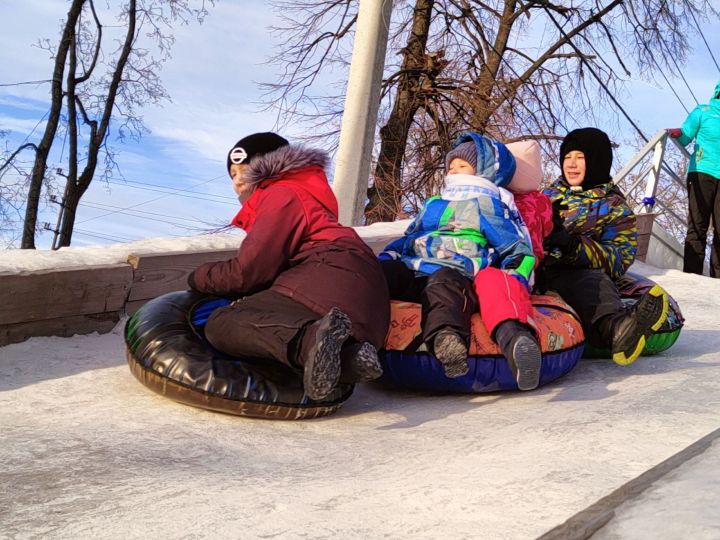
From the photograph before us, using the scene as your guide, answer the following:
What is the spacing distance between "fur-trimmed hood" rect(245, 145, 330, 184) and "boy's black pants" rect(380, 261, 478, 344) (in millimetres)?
741

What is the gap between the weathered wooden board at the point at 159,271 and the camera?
4785mm

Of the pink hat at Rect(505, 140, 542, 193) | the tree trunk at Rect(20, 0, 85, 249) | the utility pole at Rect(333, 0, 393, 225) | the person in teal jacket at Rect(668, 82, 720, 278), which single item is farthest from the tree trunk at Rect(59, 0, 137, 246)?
the pink hat at Rect(505, 140, 542, 193)

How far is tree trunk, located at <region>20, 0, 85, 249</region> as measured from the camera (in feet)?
40.0

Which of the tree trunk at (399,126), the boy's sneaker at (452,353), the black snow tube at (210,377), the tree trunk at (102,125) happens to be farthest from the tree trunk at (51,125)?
the boy's sneaker at (452,353)

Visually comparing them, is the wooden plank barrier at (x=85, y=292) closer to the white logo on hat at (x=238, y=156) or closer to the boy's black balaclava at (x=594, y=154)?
the white logo on hat at (x=238, y=156)

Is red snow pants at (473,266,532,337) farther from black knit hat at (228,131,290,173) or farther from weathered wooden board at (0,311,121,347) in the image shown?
weathered wooden board at (0,311,121,347)

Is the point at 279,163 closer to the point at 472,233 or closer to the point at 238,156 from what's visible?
the point at 238,156

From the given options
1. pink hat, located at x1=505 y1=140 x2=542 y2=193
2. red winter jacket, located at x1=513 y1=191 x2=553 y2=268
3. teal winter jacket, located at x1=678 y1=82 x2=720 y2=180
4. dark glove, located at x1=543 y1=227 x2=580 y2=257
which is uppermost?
teal winter jacket, located at x1=678 y1=82 x2=720 y2=180

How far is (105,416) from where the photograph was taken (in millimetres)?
3309

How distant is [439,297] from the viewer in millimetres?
→ 3697

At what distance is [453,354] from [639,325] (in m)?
1.15

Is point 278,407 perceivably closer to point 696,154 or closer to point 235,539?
point 235,539

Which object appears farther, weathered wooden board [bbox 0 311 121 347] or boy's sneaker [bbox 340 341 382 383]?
weathered wooden board [bbox 0 311 121 347]

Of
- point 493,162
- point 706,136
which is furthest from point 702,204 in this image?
point 493,162
